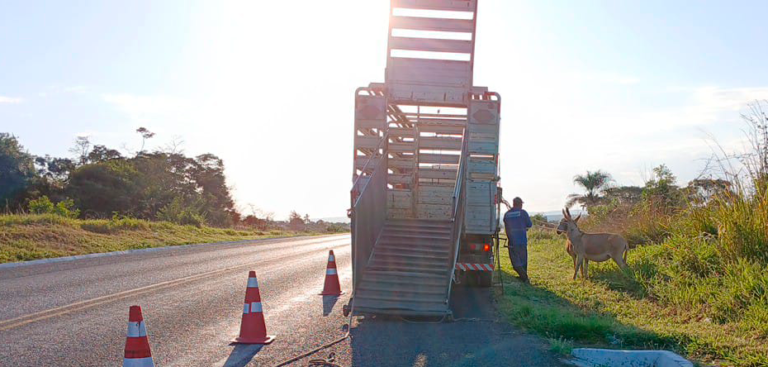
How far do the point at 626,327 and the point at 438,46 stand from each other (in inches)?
274

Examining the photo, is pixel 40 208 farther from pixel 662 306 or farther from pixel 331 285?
pixel 662 306

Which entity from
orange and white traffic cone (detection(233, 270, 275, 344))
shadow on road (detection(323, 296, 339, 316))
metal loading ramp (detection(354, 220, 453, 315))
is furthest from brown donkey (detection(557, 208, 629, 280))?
orange and white traffic cone (detection(233, 270, 275, 344))

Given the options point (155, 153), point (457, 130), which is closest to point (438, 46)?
point (457, 130)

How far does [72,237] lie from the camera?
20.7 metres

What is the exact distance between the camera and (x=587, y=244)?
13.5 m

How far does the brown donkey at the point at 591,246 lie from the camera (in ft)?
42.1

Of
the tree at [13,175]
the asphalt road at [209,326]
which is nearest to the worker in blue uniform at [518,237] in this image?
the asphalt road at [209,326]

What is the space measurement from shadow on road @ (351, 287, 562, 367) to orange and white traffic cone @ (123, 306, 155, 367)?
1943mm

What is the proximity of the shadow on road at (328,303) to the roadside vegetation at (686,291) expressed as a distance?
254 centimetres

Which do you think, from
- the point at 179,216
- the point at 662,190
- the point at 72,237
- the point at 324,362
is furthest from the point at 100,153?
the point at 324,362

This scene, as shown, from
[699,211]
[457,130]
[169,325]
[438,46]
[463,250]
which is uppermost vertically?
[438,46]

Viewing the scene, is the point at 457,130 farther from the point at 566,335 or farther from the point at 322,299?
the point at 566,335

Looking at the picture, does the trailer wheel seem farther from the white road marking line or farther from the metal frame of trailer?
the white road marking line

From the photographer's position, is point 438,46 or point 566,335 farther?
point 438,46
